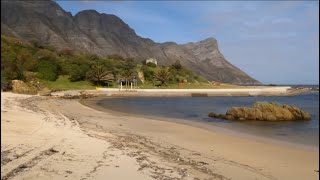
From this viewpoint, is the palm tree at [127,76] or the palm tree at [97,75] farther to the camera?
the palm tree at [127,76]

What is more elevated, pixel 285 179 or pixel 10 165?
pixel 10 165

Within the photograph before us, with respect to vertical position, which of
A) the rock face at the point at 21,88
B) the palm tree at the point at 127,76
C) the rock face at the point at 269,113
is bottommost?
the rock face at the point at 269,113

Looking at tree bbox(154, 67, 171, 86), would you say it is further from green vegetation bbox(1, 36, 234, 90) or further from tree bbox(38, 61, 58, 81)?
tree bbox(38, 61, 58, 81)

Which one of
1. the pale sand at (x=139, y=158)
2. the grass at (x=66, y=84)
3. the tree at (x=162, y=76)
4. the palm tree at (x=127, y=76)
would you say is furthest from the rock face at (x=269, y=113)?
the tree at (x=162, y=76)

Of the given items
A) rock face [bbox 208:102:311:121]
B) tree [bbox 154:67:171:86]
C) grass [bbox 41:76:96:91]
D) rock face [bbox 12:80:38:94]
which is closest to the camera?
rock face [bbox 208:102:311:121]

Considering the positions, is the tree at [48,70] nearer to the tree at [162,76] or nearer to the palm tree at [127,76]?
the palm tree at [127,76]

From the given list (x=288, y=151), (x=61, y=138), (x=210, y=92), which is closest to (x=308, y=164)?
(x=288, y=151)

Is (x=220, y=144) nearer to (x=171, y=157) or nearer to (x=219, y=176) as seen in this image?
(x=171, y=157)

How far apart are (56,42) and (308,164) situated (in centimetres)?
16491

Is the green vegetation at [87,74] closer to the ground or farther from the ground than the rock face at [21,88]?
farther from the ground

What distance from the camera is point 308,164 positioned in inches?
426

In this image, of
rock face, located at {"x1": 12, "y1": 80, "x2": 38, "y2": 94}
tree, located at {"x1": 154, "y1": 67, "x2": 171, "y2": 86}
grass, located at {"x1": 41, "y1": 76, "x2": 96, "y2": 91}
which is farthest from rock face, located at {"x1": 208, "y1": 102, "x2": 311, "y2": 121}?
tree, located at {"x1": 154, "y1": 67, "x2": 171, "y2": 86}

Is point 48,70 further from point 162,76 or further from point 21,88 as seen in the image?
point 162,76

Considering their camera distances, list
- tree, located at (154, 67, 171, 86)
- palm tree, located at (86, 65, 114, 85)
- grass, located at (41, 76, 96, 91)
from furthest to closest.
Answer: tree, located at (154, 67, 171, 86) < palm tree, located at (86, 65, 114, 85) < grass, located at (41, 76, 96, 91)
